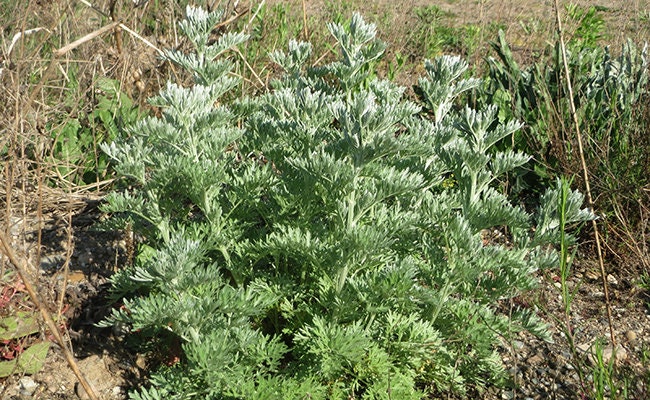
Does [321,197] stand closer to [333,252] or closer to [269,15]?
[333,252]

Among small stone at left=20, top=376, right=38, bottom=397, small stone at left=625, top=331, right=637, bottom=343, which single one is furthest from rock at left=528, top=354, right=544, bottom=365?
small stone at left=20, top=376, right=38, bottom=397

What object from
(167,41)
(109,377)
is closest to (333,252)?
(109,377)

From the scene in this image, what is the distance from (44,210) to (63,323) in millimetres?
1337

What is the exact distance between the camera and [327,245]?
2811mm

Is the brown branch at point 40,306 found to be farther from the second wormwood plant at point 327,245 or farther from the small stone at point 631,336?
the small stone at point 631,336

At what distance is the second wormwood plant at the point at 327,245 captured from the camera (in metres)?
2.63

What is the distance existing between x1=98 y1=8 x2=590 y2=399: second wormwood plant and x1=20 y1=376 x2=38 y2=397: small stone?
54 centimetres

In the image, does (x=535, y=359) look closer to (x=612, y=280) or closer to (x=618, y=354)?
(x=618, y=354)

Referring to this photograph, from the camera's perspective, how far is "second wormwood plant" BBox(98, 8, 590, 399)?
8.64 feet

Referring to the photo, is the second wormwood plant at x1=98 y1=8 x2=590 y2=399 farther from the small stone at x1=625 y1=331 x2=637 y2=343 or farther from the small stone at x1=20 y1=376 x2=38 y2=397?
the small stone at x1=625 y1=331 x2=637 y2=343

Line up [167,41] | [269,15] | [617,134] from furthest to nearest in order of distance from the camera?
[269,15] < [167,41] < [617,134]

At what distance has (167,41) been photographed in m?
5.58

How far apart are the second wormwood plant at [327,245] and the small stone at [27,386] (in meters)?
0.54

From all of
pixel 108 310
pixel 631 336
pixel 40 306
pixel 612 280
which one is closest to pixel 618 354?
pixel 631 336
